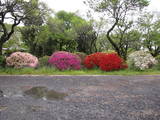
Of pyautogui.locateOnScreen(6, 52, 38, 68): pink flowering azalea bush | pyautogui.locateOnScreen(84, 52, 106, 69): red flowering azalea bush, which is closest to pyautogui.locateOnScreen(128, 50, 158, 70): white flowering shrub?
pyautogui.locateOnScreen(84, 52, 106, 69): red flowering azalea bush

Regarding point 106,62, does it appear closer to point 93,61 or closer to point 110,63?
point 110,63

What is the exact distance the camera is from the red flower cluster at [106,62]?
396 inches

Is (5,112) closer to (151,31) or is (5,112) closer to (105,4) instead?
(105,4)

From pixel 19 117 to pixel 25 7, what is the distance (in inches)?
374

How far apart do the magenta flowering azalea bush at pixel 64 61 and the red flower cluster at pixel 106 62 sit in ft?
3.03

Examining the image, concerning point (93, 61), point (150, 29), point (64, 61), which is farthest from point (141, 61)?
point (150, 29)

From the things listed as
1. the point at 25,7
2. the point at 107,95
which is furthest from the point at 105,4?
the point at 107,95

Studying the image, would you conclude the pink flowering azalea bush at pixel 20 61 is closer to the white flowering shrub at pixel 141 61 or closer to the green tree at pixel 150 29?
the white flowering shrub at pixel 141 61

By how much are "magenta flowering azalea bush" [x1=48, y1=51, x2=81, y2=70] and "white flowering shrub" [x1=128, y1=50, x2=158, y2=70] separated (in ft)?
13.0

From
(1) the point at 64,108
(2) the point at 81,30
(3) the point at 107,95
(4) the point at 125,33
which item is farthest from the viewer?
(2) the point at 81,30

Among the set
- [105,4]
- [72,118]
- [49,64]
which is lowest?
[72,118]

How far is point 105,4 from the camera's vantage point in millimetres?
12117

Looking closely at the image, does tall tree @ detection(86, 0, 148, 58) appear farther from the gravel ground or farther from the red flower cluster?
the gravel ground

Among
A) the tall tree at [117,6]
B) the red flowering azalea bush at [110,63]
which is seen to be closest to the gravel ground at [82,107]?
the red flowering azalea bush at [110,63]
